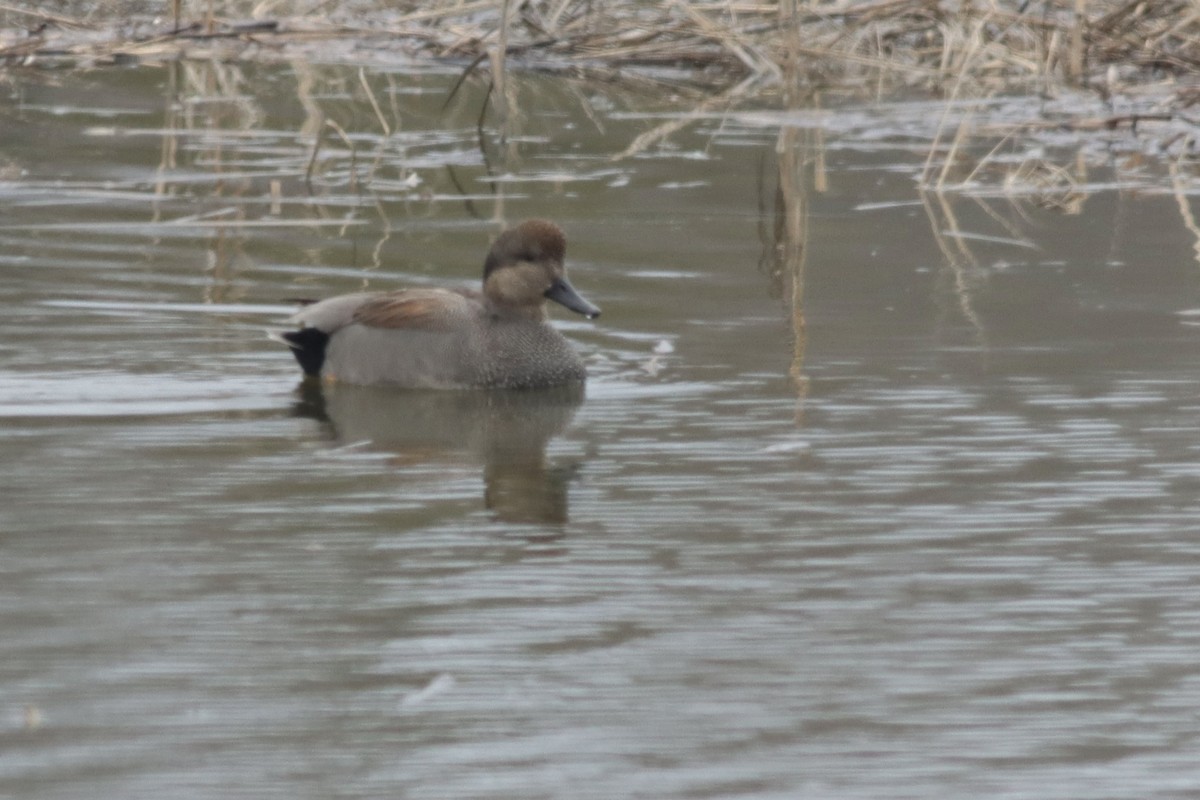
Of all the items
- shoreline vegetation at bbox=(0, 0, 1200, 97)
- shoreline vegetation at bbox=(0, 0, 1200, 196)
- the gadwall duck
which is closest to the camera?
the gadwall duck

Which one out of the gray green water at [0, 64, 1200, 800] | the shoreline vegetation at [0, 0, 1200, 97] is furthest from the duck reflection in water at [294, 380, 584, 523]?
the shoreline vegetation at [0, 0, 1200, 97]

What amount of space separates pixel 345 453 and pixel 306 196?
4.94 m

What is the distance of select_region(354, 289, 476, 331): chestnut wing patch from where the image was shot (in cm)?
794

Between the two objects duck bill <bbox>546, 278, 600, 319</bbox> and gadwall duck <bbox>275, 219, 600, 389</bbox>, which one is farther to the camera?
duck bill <bbox>546, 278, 600, 319</bbox>

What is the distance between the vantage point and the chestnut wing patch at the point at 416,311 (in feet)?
26.0

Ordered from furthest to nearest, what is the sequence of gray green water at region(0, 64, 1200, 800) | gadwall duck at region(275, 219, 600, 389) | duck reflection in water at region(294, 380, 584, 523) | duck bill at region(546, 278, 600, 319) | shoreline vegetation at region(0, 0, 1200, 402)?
1. shoreline vegetation at region(0, 0, 1200, 402)
2. duck bill at region(546, 278, 600, 319)
3. gadwall duck at region(275, 219, 600, 389)
4. duck reflection in water at region(294, 380, 584, 523)
5. gray green water at region(0, 64, 1200, 800)

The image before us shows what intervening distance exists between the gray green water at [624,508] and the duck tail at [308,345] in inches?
6.3

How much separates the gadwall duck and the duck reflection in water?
0.05 meters

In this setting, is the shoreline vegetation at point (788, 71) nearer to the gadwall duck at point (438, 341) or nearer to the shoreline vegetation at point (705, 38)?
the shoreline vegetation at point (705, 38)

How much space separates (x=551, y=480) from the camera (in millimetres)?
6254

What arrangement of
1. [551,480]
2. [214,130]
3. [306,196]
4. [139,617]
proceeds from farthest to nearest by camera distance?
[214,130]
[306,196]
[551,480]
[139,617]

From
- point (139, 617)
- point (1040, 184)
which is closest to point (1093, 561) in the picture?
point (139, 617)

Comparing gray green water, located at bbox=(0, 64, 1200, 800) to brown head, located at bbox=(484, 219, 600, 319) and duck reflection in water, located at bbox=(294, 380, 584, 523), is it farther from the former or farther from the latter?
brown head, located at bbox=(484, 219, 600, 319)

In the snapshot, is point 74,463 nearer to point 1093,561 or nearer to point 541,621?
point 541,621
